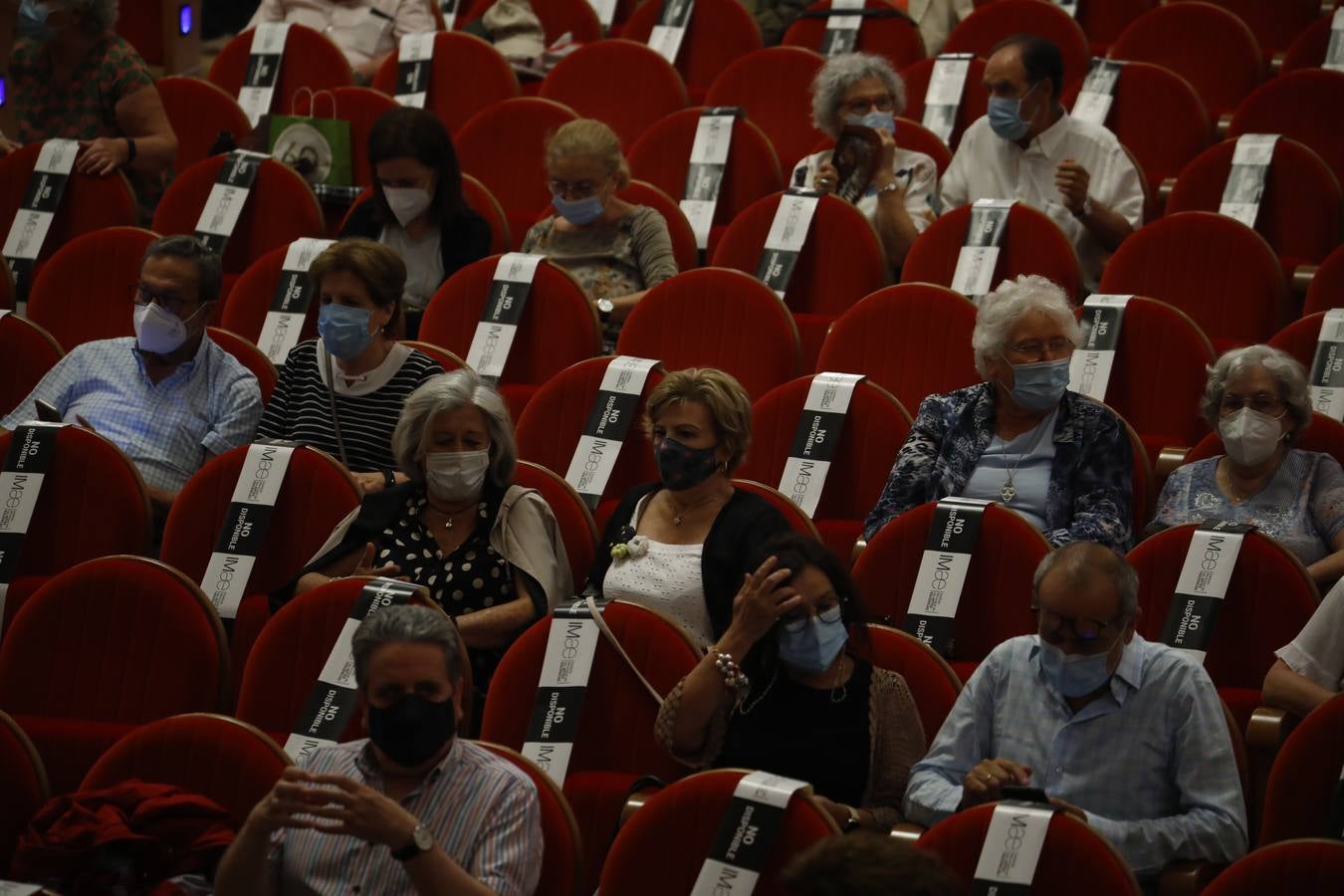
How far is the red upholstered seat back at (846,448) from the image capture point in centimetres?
376

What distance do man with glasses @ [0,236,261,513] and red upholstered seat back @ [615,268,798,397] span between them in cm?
93

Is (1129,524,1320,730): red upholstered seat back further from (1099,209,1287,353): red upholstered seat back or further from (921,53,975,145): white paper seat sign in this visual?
(921,53,975,145): white paper seat sign

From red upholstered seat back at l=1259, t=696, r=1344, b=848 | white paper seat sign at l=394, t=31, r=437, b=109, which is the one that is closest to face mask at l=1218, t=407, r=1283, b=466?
red upholstered seat back at l=1259, t=696, r=1344, b=848

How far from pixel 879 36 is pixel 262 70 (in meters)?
2.09

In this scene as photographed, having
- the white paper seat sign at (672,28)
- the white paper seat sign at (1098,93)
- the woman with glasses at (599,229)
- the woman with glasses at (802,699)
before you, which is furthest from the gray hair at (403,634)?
the white paper seat sign at (672,28)

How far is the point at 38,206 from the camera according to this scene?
5.18m

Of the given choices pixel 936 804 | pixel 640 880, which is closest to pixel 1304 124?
pixel 936 804

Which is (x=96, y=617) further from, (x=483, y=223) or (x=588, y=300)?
(x=483, y=223)

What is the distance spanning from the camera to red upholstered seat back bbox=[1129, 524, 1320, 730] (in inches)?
122

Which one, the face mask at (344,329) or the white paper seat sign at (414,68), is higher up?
the white paper seat sign at (414,68)

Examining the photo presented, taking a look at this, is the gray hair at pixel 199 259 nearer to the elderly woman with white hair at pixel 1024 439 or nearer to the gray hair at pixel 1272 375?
the elderly woman with white hair at pixel 1024 439

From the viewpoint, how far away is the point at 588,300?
4367 millimetres

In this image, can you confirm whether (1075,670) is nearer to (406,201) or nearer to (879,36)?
(406,201)

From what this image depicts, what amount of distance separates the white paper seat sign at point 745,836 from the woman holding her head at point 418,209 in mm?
2392
